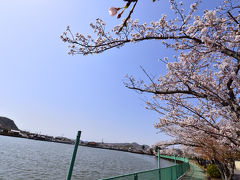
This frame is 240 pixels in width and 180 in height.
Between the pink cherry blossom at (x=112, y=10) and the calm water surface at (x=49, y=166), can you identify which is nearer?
the pink cherry blossom at (x=112, y=10)

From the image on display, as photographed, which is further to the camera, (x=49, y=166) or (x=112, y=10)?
(x=49, y=166)

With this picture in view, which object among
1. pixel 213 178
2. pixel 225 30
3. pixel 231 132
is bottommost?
pixel 213 178

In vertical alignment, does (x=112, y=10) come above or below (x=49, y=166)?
above

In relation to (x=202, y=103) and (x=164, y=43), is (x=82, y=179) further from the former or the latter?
(x=164, y=43)

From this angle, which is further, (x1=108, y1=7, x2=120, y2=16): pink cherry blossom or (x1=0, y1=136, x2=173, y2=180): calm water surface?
(x1=0, y1=136, x2=173, y2=180): calm water surface

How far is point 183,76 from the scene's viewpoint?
4770 mm

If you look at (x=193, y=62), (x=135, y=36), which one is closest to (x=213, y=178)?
(x=193, y=62)

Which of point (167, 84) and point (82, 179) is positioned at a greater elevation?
point (167, 84)

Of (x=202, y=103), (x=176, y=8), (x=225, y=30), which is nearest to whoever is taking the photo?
(x=225, y=30)

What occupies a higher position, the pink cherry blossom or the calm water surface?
the pink cherry blossom

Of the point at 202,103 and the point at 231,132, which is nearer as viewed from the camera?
the point at 231,132

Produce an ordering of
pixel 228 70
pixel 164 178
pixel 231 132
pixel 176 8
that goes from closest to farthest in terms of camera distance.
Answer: pixel 176 8 < pixel 231 132 < pixel 228 70 < pixel 164 178

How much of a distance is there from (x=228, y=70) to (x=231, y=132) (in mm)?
2147

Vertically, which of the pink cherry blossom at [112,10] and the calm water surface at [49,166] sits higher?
the pink cherry blossom at [112,10]
